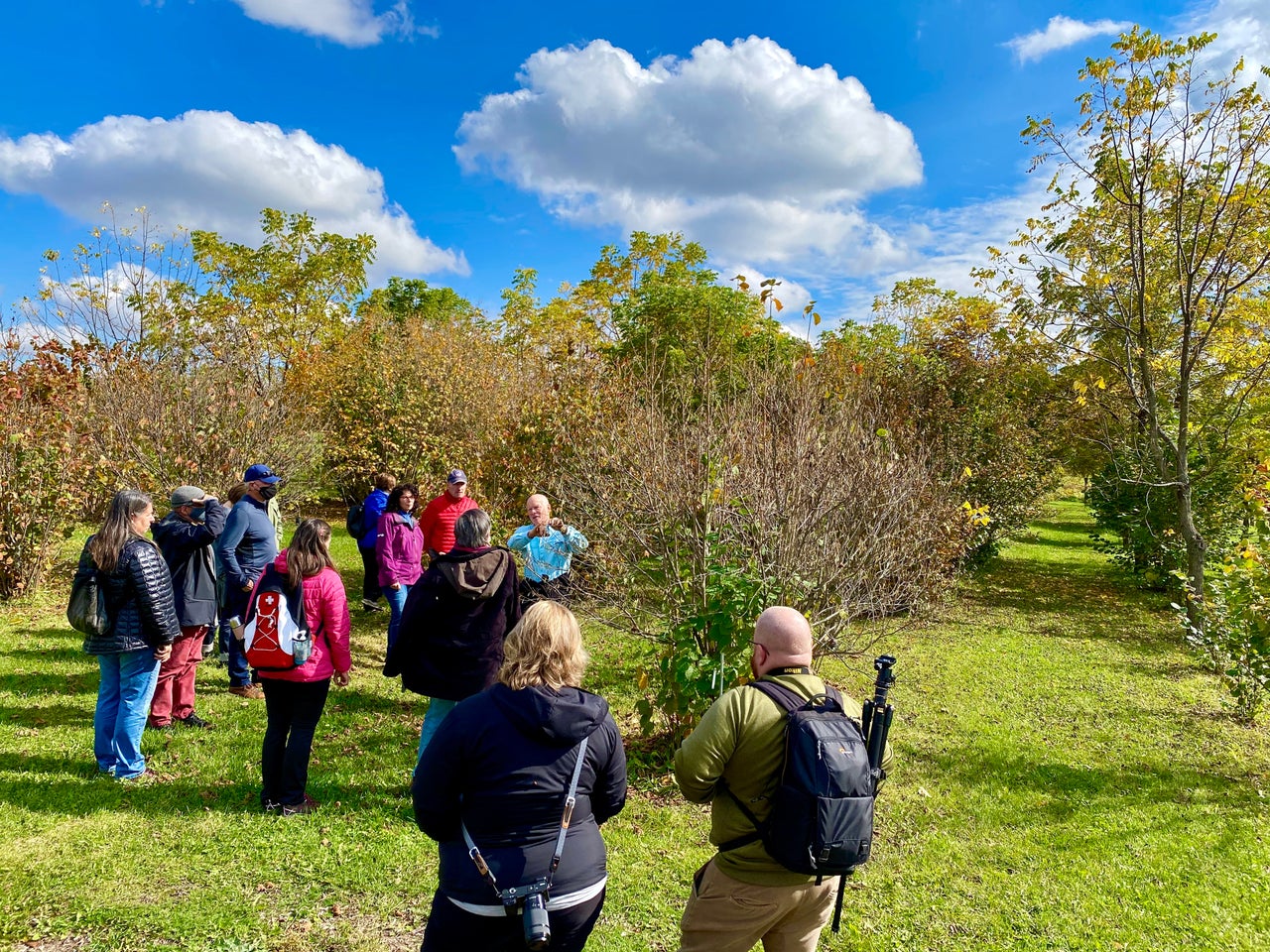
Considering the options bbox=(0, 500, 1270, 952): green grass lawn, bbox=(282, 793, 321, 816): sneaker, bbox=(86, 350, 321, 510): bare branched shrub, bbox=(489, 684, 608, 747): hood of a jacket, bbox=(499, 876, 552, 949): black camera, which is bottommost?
bbox=(0, 500, 1270, 952): green grass lawn

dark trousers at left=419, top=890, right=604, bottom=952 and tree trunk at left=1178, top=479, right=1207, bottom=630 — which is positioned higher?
tree trunk at left=1178, top=479, right=1207, bottom=630

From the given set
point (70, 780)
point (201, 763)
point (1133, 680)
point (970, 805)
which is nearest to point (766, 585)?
point (970, 805)

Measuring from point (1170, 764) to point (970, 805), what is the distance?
92.5 inches

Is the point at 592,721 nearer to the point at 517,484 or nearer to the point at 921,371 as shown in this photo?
the point at 517,484

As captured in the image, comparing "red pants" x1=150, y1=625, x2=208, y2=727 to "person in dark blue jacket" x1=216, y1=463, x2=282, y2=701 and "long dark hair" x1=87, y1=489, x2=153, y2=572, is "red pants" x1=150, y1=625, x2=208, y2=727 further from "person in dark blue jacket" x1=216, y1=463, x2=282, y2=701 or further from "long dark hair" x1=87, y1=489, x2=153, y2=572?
"long dark hair" x1=87, y1=489, x2=153, y2=572

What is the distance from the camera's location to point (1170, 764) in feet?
20.4

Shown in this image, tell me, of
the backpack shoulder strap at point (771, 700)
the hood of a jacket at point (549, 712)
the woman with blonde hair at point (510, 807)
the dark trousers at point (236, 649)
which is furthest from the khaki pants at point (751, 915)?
the dark trousers at point (236, 649)

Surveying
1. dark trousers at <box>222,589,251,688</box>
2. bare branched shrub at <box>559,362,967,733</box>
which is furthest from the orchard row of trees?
dark trousers at <box>222,589,251,688</box>

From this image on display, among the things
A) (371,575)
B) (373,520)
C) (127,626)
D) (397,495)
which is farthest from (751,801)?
(371,575)

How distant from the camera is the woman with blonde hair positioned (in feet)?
7.18

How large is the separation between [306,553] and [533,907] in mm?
2617

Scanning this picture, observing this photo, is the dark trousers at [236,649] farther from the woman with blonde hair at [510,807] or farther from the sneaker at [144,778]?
the woman with blonde hair at [510,807]

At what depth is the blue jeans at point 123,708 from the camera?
175 inches

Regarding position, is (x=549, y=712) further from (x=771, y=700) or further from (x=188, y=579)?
(x=188, y=579)
